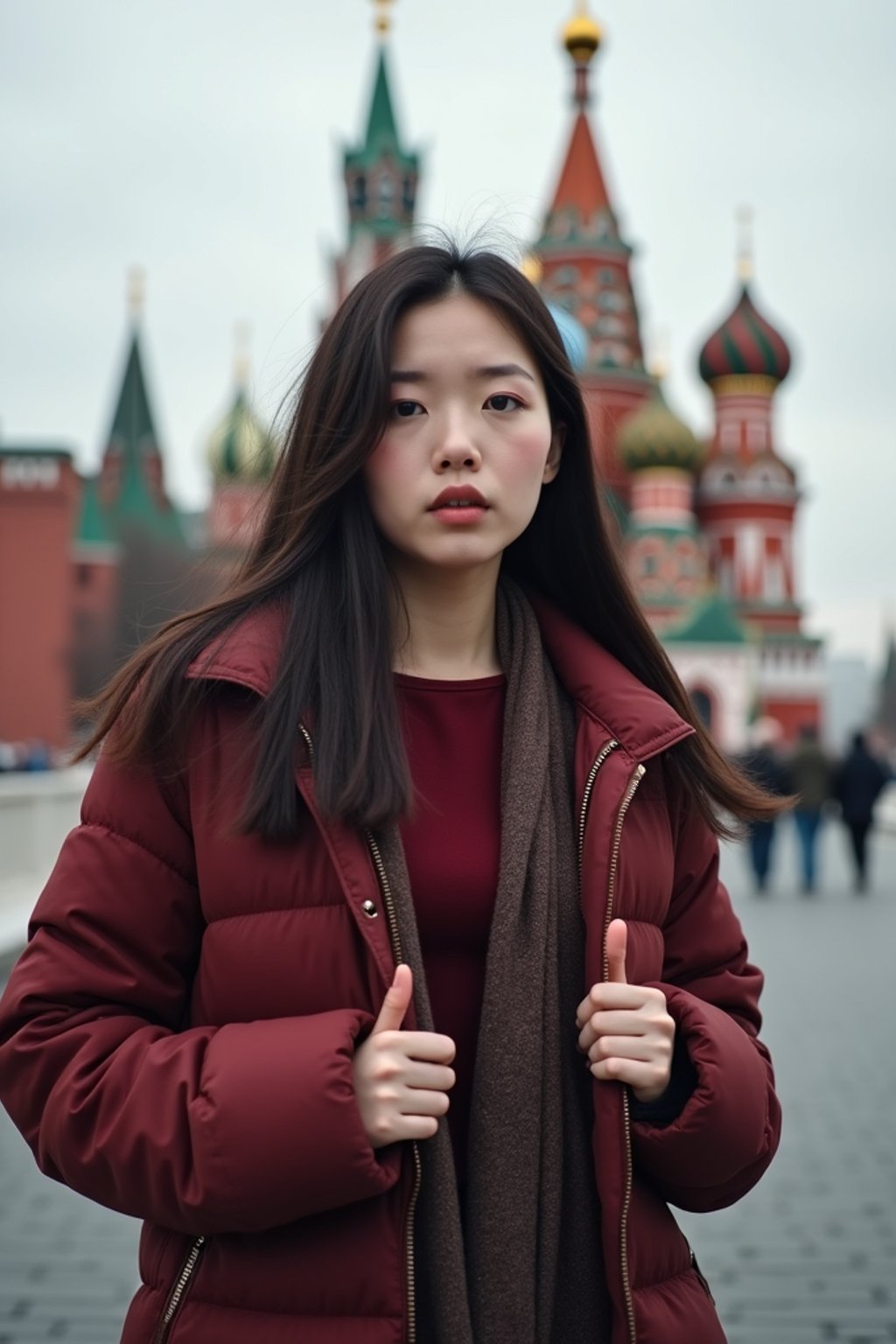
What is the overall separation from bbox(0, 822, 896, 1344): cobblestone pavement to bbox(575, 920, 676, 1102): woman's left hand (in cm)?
250

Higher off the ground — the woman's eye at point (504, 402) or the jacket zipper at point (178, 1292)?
the woman's eye at point (504, 402)

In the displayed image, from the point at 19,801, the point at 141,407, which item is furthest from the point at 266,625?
the point at 141,407

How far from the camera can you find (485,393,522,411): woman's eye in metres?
2.10

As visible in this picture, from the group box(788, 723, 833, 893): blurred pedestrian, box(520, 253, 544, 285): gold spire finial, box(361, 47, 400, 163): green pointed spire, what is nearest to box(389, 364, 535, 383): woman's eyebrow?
box(520, 253, 544, 285): gold spire finial

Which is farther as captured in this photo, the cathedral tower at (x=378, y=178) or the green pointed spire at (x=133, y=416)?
the green pointed spire at (x=133, y=416)

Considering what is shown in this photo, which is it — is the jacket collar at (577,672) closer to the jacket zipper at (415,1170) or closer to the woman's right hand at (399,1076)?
the jacket zipper at (415,1170)

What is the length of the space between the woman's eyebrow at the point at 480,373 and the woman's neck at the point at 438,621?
237mm

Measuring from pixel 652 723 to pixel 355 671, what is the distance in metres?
0.35

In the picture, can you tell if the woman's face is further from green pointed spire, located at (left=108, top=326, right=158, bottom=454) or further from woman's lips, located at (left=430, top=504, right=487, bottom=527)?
green pointed spire, located at (left=108, top=326, right=158, bottom=454)

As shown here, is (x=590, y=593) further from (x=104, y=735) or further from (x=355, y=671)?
(x=104, y=735)

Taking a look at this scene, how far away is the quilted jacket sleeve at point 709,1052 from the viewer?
1972 millimetres

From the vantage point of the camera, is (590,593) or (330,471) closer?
(330,471)

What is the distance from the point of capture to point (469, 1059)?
80.0 inches

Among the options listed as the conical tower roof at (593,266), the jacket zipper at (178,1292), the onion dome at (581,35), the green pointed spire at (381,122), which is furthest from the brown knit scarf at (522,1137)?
the green pointed spire at (381,122)
